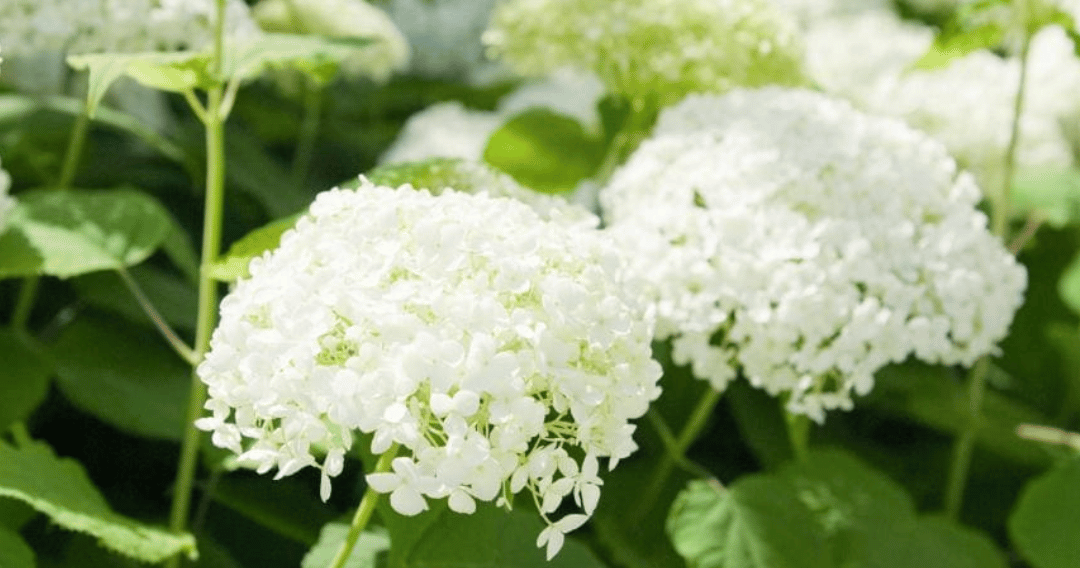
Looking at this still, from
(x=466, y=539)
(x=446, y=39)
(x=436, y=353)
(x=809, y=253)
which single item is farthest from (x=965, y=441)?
(x=446, y=39)

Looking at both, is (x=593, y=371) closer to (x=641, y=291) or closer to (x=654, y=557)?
(x=641, y=291)

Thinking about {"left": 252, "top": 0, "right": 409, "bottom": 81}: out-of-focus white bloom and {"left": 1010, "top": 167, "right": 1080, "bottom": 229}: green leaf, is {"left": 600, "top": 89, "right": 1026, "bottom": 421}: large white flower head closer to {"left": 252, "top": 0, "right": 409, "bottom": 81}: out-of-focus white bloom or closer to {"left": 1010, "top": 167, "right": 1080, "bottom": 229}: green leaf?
{"left": 1010, "top": 167, "right": 1080, "bottom": 229}: green leaf

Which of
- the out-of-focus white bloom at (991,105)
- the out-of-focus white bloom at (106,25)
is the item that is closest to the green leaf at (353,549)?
the out-of-focus white bloom at (106,25)

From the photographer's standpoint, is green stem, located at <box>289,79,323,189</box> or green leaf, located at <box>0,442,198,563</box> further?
green stem, located at <box>289,79,323,189</box>

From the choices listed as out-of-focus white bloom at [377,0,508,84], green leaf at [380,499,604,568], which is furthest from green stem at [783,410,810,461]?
out-of-focus white bloom at [377,0,508,84]

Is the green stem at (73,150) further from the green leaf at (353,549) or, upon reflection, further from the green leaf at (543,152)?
the green leaf at (353,549)

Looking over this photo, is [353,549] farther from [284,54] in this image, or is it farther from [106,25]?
[106,25]
